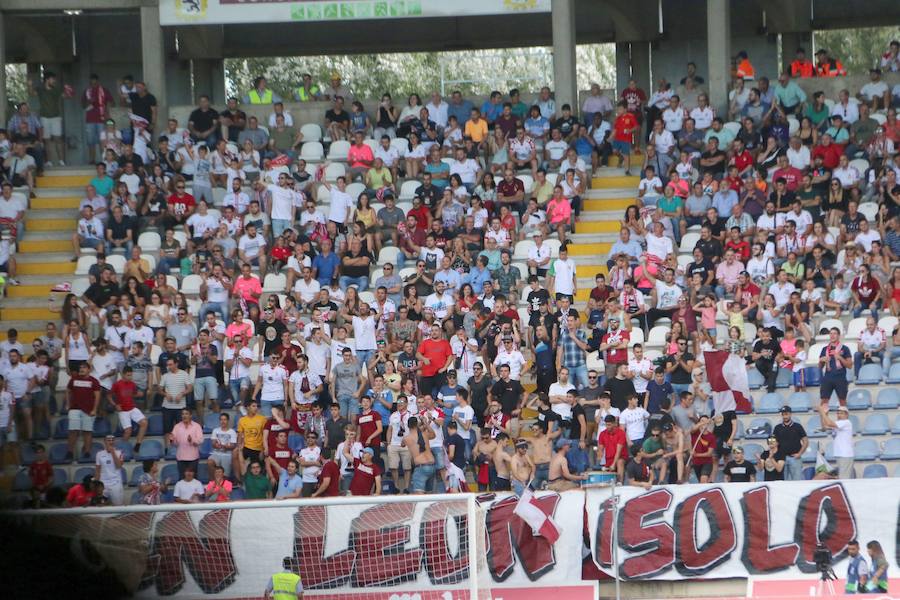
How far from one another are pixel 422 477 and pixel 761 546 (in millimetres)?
4694

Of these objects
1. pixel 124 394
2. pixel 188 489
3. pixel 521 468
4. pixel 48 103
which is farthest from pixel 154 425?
pixel 48 103

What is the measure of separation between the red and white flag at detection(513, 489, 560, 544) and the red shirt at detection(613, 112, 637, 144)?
10831 mm

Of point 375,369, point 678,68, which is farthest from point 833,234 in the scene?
point 678,68

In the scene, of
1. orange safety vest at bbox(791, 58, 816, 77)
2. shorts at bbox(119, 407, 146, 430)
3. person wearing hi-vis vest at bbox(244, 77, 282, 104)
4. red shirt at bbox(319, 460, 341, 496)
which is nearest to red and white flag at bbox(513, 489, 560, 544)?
red shirt at bbox(319, 460, 341, 496)

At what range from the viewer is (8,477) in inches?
61.1

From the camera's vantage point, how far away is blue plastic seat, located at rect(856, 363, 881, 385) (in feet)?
59.6

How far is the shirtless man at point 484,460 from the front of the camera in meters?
16.7

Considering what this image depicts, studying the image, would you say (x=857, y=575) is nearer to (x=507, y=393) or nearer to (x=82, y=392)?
(x=507, y=393)

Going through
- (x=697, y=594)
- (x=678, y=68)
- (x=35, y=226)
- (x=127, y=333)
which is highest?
(x=678, y=68)

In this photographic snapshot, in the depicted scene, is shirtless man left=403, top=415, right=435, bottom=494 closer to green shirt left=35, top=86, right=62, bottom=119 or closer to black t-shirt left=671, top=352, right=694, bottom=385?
black t-shirt left=671, top=352, right=694, bottom=385

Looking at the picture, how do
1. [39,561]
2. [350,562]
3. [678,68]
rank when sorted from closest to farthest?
[39,561], [350,562], [678,68]

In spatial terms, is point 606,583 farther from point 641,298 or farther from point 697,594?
point 641,298

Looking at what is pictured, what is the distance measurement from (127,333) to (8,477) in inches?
709

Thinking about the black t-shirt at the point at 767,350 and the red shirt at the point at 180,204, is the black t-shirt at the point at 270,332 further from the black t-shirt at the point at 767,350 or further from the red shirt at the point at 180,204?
the black t-shirt at the point at 767,350
